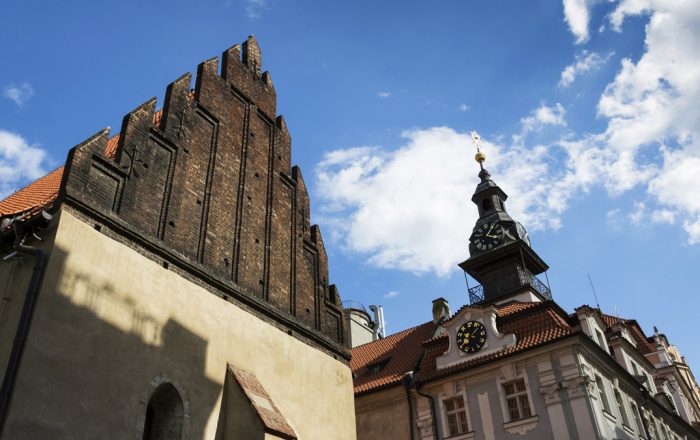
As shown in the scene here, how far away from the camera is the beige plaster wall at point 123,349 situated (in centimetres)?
803

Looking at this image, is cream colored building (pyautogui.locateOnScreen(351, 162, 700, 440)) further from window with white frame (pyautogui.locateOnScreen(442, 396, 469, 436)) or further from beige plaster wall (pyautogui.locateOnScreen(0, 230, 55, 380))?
beige plaster wall (pyautogui.locateOnScreen(0, 230, 55, 380))

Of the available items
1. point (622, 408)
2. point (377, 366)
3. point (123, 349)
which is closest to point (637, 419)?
point (622, 408)

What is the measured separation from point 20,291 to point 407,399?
14.7 meters

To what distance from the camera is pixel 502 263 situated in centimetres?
2922

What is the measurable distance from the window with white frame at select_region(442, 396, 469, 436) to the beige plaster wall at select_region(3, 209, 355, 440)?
775 centimetres

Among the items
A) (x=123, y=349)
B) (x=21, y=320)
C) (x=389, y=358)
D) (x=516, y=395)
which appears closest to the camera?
(x=21, y=320)

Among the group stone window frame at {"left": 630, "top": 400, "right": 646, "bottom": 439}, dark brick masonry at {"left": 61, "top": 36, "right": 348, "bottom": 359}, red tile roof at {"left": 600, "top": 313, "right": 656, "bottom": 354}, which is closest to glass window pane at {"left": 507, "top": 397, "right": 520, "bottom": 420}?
stone window frame at {"left": 630, "top": 400, "right": 646, "bottom": 439}

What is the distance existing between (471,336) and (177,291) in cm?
1247

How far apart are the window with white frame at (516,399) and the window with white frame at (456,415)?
1492 mm

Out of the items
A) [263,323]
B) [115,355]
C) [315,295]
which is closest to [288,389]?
[263,323]

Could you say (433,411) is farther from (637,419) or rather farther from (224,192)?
(224,192)

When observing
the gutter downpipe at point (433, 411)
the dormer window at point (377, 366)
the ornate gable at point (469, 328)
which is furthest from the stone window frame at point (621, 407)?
the dormer window at point (377, 366)

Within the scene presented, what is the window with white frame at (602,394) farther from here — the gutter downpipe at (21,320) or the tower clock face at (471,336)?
the gutter downpipe at (21,320)

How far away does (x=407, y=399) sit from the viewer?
2067 cm
